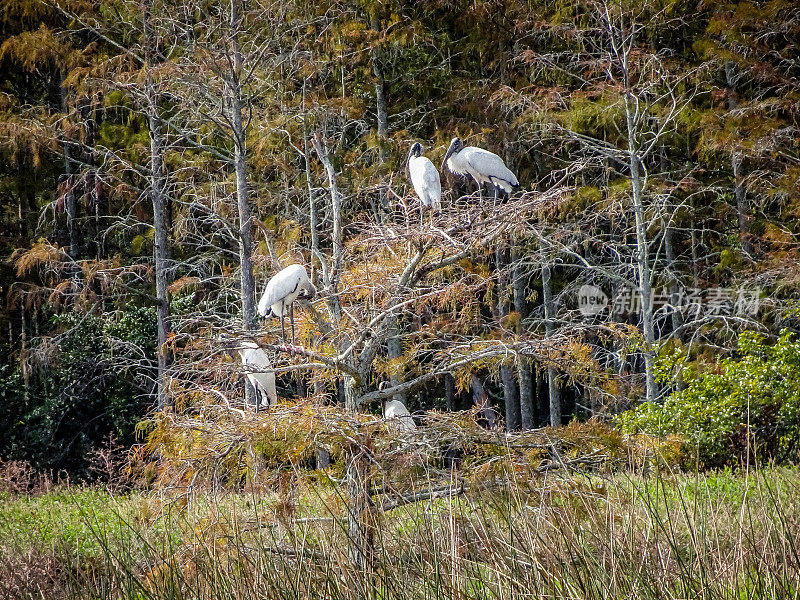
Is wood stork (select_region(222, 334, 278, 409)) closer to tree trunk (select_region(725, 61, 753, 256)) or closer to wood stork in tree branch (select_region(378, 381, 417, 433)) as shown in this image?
wood stork in tree branch (select_region(378, 381, 417, 433))

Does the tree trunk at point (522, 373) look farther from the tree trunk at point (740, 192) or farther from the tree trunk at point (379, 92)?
the tree trunk at point (740, 192)

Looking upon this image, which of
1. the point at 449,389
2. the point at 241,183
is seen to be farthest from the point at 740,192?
the point at 241,183

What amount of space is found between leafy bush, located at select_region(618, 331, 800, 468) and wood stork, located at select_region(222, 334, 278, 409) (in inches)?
175

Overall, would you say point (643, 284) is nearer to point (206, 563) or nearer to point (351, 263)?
point (351, 263)

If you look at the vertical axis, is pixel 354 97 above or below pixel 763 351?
above

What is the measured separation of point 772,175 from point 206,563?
1138 centimetres

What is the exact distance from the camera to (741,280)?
1271 centimetres

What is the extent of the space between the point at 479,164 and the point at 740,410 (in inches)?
162

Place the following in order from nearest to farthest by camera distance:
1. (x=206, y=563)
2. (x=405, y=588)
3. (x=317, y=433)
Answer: (x=405, y=588)
(x=206, y=563)
(x=317, y=433)

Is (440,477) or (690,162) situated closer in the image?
(440,477)

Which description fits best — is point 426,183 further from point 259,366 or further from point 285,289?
point 259,366

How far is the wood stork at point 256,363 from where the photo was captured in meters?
5.21

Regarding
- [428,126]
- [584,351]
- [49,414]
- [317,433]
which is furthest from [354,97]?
[317,433]

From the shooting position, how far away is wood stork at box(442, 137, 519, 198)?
7.95 metres
